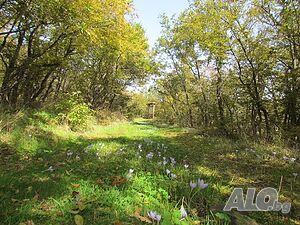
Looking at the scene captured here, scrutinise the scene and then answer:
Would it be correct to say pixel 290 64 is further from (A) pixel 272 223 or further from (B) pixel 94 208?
(B) pixel 94 208

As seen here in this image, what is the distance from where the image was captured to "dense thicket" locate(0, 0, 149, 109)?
7.78 metres

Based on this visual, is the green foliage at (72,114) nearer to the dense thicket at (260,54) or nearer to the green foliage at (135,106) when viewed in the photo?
the dense thicket at (260,54)

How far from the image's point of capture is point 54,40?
11711mm

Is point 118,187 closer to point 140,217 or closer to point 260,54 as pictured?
point 140,217

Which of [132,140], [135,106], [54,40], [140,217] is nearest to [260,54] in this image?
[132,140]

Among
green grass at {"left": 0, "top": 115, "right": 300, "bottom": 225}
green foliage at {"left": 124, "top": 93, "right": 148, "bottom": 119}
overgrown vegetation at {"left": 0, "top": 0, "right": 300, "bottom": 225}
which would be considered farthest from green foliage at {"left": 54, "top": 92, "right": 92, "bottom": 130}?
green foliage at {"left": 124, "top": 93, "right": 148, "bottom": 119}

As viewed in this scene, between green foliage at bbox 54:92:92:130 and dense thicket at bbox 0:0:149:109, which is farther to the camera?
green foliage at bbox 54:92:92:130

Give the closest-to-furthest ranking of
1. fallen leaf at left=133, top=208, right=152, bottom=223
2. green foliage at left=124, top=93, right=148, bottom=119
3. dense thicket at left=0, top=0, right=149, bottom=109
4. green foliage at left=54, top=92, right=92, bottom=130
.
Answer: fallen leaf at left=133, top=208, right=152, bottom=223 < dense thicket at left=0, top=0, right=149, bottom=109 < green foliage at left=54, top=92, right=92, bottom=130 < green foliage at left=124, top=93, right=148, bottom=119

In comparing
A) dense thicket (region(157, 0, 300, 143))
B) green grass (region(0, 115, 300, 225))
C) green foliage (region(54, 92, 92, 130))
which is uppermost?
dense thicket (region(157, 0, 300, 143))

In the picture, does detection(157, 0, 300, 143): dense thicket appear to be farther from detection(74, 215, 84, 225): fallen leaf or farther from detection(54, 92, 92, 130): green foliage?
detection(74, 215, 84, 225): fallen leaf

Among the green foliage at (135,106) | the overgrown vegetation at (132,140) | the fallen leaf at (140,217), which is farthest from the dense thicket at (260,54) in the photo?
the green foliage at (135,106)

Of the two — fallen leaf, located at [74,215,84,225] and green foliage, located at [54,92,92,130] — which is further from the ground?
green foliage, located at [54,92,92,130]

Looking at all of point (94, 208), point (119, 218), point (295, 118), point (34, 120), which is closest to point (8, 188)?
point (94, 208)

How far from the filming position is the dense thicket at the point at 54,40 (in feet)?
25.5
